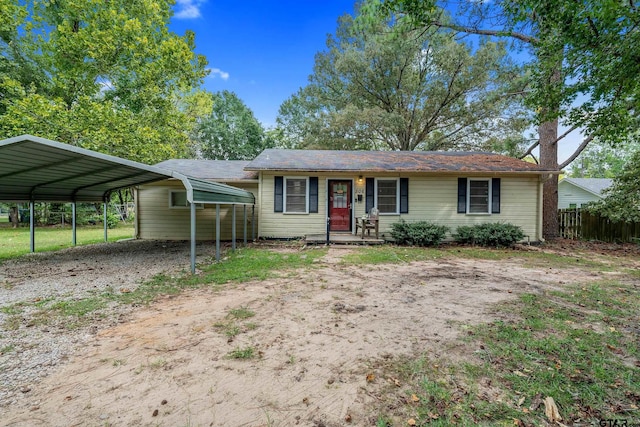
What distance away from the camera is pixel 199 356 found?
249cm

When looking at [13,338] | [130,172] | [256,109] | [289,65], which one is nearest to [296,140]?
[256,109]

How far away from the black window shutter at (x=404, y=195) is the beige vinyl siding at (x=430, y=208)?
0.14m

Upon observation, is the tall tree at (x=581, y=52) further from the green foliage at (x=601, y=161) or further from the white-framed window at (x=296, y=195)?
the green foliage at (x=601, y=161)

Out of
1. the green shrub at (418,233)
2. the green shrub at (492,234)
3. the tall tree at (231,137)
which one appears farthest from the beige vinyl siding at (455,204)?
the tall tree at (231,137)

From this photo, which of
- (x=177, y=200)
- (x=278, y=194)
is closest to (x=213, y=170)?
(x=177, y=200)

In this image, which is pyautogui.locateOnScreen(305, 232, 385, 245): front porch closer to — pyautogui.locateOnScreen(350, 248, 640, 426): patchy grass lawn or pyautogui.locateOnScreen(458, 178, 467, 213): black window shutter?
pyautogui.locateOnScreen(458, 178, 467, 213): black window shutter

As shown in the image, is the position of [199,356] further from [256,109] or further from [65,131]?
[256,109]

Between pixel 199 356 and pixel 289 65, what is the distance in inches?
852

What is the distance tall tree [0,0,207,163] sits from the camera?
43.9ft

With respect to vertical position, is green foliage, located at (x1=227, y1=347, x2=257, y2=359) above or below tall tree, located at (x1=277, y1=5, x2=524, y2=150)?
below

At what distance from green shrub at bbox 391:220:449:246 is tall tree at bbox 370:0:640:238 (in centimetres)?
399

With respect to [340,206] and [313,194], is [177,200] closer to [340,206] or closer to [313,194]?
[313,194]

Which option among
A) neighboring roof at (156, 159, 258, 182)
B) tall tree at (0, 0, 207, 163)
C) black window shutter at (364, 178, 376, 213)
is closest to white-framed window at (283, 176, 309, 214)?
neighboring roof at (156, 159, 258, 182)

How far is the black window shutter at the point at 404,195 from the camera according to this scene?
32.4 ft
